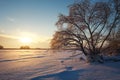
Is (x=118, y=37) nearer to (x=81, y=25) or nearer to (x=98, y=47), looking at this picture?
(x=98, y=47)

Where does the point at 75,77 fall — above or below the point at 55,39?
below

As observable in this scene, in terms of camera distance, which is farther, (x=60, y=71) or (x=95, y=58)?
(x=95, y=58)

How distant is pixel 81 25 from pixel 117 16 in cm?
382

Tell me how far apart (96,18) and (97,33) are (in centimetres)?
155

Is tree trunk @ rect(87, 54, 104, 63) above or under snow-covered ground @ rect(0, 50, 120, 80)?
above

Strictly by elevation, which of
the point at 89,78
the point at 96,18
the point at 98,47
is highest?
the point at 96,18

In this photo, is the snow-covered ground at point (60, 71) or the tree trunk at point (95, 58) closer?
the snow-covered ground at point (60, 71)

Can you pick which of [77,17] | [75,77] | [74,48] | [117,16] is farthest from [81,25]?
[75,77]

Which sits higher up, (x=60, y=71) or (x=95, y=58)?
(x=95, y=58)

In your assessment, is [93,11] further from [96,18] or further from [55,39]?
[55,39]

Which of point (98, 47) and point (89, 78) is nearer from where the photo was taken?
point (89, 78)

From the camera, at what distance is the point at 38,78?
36.0ft

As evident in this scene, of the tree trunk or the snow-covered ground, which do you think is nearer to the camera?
the snow-covered ground

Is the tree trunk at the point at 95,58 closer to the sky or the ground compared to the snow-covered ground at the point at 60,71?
closer to the sky
